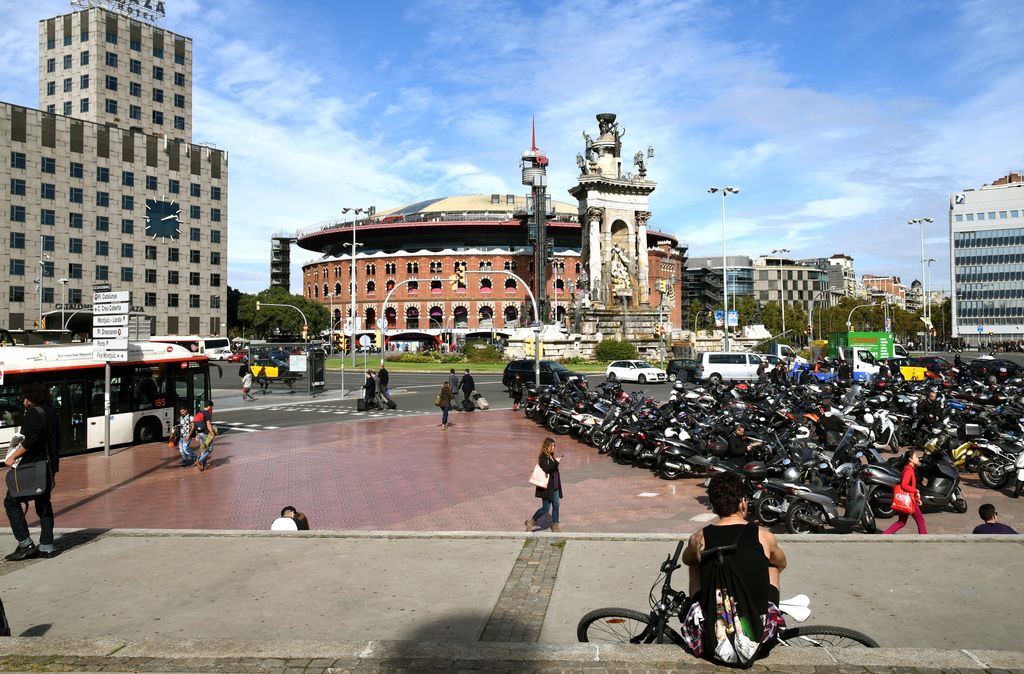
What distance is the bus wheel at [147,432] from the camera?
19.0m

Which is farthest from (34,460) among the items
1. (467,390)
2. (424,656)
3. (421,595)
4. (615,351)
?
(615,351)

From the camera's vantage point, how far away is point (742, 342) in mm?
71562

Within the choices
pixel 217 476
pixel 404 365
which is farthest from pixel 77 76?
pixel 217 476

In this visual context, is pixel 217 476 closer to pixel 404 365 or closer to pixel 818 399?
pixel 818 399

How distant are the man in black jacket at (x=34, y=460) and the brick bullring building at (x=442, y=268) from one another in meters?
90.3

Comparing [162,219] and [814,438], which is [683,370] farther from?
[162,219]

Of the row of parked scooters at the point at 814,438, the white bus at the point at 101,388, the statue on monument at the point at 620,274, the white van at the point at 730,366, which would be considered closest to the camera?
the row of parked scooters at the point at 814,438

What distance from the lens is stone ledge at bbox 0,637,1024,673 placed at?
4695 mm

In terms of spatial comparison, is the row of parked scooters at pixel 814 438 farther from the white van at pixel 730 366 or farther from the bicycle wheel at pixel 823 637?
the white van at pixel 730 366

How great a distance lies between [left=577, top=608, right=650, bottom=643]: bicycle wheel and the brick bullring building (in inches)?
3670

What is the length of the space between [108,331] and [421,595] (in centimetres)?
1258

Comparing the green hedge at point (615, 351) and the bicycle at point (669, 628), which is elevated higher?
the green hedge at point (615, 351)

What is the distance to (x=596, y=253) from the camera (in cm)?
6894

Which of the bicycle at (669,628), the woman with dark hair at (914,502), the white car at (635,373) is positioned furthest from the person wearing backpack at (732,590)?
the white car at (635,373)
